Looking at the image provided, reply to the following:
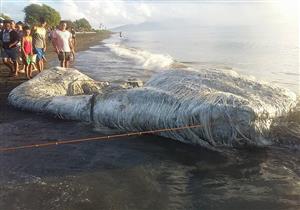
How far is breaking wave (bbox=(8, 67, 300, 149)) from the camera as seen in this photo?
6828 mm

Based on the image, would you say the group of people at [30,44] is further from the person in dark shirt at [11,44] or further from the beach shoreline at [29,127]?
the beach shoreline at [29,127]

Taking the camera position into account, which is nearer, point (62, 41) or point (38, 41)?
point (62, 41)

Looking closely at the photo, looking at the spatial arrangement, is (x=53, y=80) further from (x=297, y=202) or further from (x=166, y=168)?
(x=297, y=202)

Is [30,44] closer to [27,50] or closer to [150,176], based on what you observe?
[27,50]

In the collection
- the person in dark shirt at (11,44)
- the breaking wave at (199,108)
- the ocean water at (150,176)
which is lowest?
the ocean water at (150,176)

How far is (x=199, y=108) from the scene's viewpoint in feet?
23.1

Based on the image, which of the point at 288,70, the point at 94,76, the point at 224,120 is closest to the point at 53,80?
the point at 94,76

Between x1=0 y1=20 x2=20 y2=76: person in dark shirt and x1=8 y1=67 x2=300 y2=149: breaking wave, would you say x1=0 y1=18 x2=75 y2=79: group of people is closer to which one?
x1=0 y1=20 x2=20 y2=76: person in dark shirt

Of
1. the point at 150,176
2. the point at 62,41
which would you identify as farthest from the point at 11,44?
the point at 150,176

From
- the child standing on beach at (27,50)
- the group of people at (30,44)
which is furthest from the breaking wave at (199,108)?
the group of people at (30,44)

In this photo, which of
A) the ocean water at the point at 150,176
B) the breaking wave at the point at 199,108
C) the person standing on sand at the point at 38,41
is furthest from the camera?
the person standing on sand at the point at 38,41

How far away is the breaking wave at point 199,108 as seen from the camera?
22.4ft

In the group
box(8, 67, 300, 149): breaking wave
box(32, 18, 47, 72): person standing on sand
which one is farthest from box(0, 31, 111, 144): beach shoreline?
box(32, 18, 47, 72): person standing on sand

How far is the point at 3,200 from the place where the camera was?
5.19m
